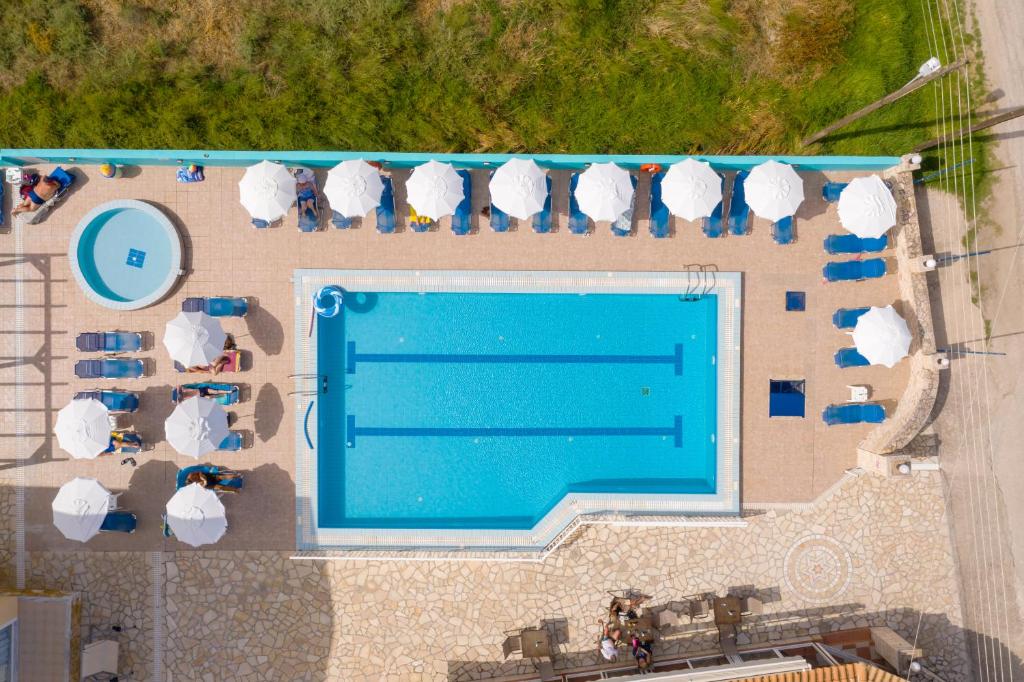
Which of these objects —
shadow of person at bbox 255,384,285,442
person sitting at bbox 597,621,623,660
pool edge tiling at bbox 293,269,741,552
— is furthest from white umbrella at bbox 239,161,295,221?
person sitting at bbox 597,621,623,660

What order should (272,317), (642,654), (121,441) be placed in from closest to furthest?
(642,654)
(121,441)
(272,317)

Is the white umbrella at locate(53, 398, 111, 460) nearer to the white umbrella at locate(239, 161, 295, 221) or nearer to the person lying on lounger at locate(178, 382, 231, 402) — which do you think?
the person lying on lounger at locate(178, 382, 231, 402)

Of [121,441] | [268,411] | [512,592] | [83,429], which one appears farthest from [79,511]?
[512,592]

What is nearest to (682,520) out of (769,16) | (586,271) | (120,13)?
(586,271)

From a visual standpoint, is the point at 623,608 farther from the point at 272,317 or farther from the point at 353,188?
Result: the point at 353,188

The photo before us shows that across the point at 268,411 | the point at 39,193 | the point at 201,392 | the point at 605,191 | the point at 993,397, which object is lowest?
the point at 268,411

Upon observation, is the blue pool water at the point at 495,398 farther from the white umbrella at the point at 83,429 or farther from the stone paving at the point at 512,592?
the white umbrella at the point at 83,429
